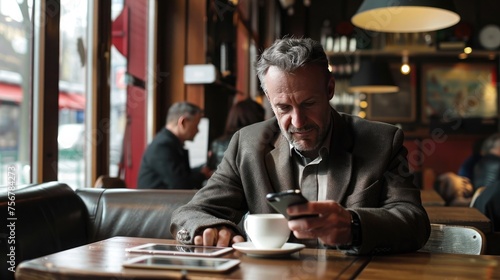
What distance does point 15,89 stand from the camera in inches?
113

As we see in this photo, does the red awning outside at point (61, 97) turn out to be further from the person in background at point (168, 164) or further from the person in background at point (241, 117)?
the person in background at point (241, 117)

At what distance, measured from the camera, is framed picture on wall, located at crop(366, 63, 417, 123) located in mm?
9633

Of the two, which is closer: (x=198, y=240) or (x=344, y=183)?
(x=198, y=240)

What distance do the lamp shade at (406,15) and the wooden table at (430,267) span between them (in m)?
1.99

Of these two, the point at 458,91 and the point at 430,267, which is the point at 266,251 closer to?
the point at 430,267

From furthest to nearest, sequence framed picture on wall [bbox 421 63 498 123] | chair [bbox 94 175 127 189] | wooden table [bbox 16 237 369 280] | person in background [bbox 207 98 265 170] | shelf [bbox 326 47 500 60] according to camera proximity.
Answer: framed picture on wall [bbox 421 63 498 123] < shelf [bbox 326 47 500 60] < person in background [bbox 207 98 265 170] < chair [bbox 94 175 127 189] < wooden table [bbox 16 237 369 280]

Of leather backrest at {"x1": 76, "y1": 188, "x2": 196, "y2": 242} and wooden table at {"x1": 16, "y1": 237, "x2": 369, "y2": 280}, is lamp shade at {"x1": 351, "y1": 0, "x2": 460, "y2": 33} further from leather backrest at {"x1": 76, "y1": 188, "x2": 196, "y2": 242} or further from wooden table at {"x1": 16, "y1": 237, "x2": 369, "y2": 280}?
wooden table at {"x1": 16, "y1": 237, "x2": 369, "y2": 280}

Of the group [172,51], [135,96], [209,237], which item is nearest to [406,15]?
[135,96]

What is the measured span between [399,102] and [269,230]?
841 cm

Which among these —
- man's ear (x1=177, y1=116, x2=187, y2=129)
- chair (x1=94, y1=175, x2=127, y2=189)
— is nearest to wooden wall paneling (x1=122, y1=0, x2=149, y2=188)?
man's ear (x1=177, y1=116, x2=187, y2=129)

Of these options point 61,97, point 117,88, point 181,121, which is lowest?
point 181,121

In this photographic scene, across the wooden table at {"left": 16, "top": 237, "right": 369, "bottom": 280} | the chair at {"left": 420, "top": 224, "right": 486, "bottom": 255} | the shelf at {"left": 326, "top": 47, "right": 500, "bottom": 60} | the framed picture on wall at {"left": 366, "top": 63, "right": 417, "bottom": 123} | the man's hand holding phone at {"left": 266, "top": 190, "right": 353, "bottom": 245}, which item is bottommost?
the chair at {"left": 420, "top": 224, "right": 486, "bottom": 255}

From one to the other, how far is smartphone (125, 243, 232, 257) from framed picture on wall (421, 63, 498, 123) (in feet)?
27.5

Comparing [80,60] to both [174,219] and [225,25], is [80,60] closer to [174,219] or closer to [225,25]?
[174,219]
